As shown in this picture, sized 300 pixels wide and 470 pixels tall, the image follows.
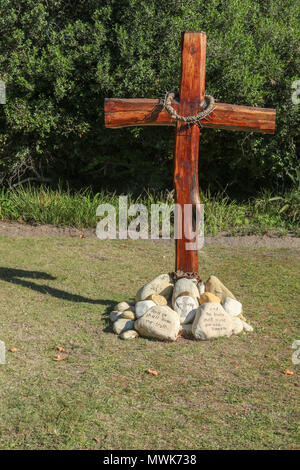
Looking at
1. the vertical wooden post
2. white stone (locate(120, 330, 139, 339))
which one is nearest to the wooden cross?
the vertical wooden post

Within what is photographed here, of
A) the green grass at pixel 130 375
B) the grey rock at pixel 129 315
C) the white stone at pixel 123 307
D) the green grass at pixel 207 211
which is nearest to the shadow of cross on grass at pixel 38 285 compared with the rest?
the green grass at pixel 130 375

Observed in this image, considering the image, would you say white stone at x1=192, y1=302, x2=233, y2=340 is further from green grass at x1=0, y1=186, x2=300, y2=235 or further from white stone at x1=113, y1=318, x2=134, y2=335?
green grass at x1=0, y1=186, x2=300, y2=235

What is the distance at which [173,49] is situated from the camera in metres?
9.09

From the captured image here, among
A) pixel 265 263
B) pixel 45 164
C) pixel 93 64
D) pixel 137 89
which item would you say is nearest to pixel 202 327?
pixel 265 263

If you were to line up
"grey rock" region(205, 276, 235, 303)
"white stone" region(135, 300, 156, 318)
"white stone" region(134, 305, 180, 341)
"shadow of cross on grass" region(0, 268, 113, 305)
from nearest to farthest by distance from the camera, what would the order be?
"white stone" region(134, 305, 180, 341), "white stone" region(135, 300, 156, 318), "grey rock" region(205, 276, 235, 303), "shadow of cross on grass" region(0, 268, 113, 305)

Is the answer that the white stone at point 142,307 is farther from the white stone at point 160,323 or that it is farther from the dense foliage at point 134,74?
the dense foliage at point 134,74

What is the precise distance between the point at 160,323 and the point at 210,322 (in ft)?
1.48

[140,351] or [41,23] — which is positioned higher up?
[41,23]

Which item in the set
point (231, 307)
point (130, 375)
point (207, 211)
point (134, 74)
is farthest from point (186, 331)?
point (134, 74)

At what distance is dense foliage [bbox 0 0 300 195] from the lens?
9.14 metres

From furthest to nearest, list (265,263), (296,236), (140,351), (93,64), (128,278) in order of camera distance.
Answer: (93,64), (296,236), (265,263), (128,278), (140,351)

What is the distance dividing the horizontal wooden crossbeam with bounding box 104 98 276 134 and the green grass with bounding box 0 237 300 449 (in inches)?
76.3

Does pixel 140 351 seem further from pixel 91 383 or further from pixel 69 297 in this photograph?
pixel 69 297

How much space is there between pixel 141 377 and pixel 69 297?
2.09 metres
